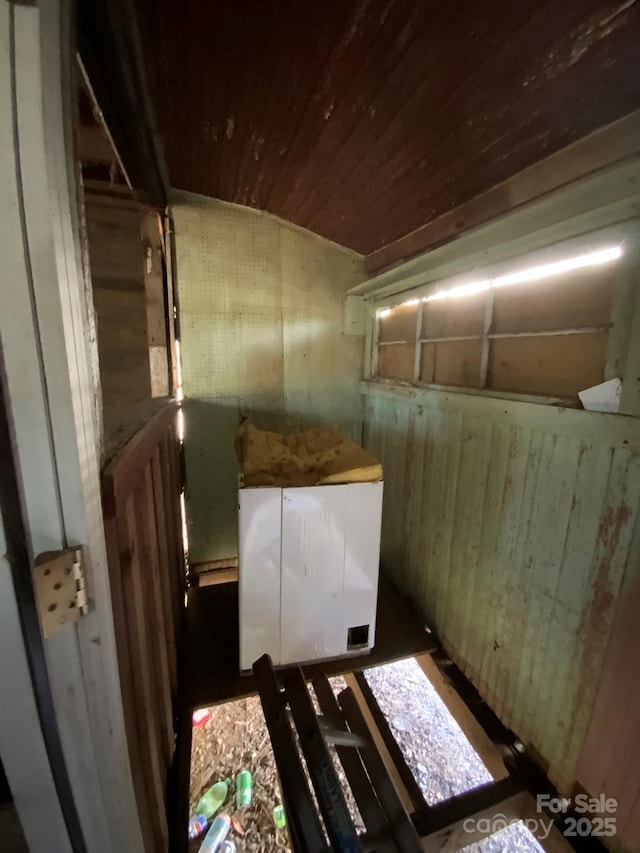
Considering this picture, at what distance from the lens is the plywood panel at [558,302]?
110 centimetres

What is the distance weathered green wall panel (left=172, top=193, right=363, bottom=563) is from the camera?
2.26m

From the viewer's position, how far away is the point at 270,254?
2.37m

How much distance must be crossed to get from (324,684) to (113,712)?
108cm

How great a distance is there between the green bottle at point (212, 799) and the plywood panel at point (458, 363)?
209 centimetres

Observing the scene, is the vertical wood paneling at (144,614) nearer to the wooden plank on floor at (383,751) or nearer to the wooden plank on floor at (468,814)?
the wooden plank on floor at (383,751)

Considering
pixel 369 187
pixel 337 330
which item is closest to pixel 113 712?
pixel 369 187

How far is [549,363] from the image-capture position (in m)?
1.29

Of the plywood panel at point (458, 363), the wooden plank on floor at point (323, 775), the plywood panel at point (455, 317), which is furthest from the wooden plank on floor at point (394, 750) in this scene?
the plywood panel at point (455, 317)

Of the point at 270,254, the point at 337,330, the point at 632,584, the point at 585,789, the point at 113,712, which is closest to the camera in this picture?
the point at 113,712

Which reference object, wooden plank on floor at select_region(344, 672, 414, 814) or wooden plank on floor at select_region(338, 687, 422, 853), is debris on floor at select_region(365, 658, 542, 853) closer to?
wooden plank on floor at select_region(344, 672, 414, 814)

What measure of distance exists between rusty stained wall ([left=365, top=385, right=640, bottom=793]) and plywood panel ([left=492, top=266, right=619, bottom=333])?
12.9 inches

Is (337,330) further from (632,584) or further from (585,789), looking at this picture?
(585,789)

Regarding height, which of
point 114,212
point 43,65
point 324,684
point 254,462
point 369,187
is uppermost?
point 369,187

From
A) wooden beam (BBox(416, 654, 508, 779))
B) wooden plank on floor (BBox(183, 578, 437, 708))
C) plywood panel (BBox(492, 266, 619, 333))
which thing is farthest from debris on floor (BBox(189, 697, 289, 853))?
plywood panel (BBox(492, 266, 619, 333))
